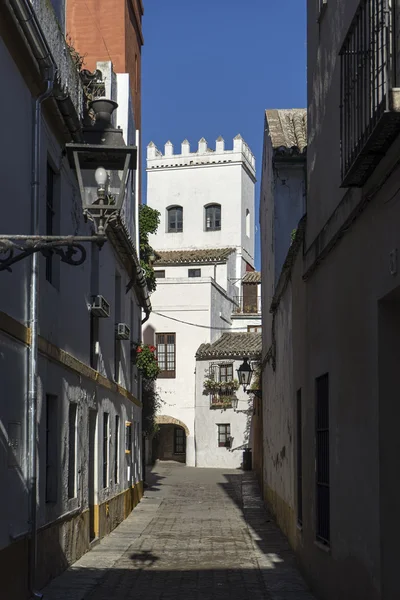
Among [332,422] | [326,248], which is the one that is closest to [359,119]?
[326,248]

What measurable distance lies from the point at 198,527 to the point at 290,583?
23.5 ft

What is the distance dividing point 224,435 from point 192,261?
1139 centimetres

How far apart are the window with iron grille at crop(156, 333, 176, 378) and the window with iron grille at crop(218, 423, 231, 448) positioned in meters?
3.49

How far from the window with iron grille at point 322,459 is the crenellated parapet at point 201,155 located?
44521mm

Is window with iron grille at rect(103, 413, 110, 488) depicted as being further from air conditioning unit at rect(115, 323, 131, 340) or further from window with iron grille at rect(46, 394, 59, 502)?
window with iron grille at rect(46, 394, 59, 502)

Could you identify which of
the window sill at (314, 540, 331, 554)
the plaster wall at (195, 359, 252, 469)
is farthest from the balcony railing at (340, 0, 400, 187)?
the plaster wall at (195, 359, 252, 469)

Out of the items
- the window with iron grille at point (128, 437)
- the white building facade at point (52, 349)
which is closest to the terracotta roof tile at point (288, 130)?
the white building facade at point (52, 349)

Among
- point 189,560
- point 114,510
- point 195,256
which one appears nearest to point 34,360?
point 189,560

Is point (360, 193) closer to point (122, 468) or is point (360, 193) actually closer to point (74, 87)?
point (74, 87)

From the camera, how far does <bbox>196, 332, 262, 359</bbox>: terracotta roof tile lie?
137 feet

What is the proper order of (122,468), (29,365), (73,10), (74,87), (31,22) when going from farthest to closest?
(73,10) → (122,468) → (74,87) → (29,365) → (31,22)

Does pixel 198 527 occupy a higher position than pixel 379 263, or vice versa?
pixel 379 263

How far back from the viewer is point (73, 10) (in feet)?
74.0

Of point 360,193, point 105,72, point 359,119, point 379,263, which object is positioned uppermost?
point 105,72
